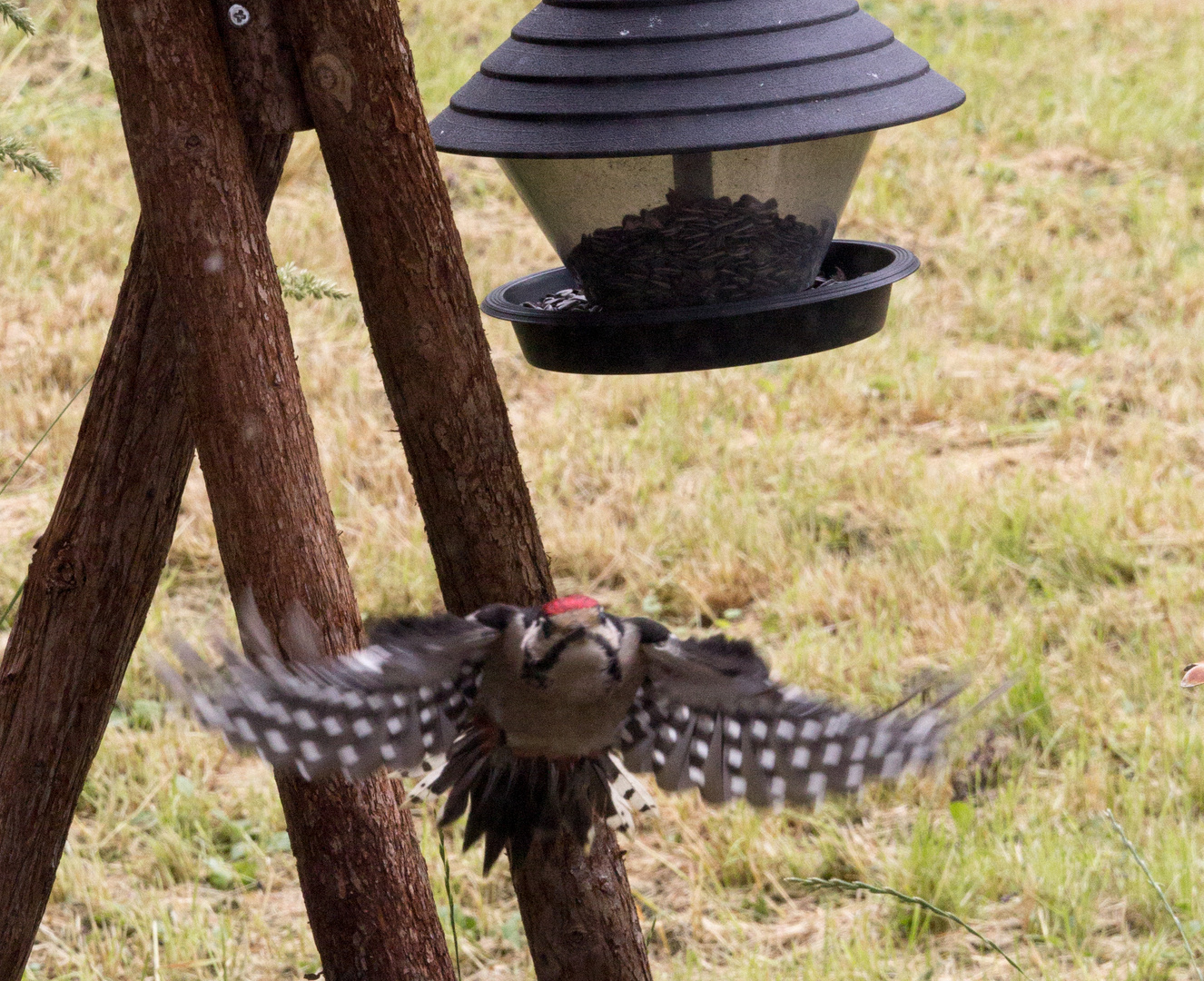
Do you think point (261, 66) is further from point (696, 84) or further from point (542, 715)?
point (542, 715)

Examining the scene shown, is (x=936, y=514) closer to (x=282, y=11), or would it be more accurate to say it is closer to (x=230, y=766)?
(x=230, y=766)

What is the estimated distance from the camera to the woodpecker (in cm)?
168

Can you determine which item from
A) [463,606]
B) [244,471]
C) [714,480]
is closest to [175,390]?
[244,471]

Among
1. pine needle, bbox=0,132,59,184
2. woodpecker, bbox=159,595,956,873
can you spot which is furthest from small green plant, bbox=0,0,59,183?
woodpecker, bbox=159,595,956,873

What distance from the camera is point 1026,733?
12.0 ft

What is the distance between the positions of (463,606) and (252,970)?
1.32m

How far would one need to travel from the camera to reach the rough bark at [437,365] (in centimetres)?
189

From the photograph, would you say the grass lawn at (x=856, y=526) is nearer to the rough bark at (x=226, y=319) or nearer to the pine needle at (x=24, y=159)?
the rough bark at (x=226, y=319)

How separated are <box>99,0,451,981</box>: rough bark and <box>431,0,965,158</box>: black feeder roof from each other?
1.12ft

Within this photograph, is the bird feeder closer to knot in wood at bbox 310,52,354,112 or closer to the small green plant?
knot in wood at bbox 310,52,354,112

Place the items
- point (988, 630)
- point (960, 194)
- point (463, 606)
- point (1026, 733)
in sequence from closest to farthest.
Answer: point (463, 606) → point (1026, 733) → point (988, 630) → point (960, 194)

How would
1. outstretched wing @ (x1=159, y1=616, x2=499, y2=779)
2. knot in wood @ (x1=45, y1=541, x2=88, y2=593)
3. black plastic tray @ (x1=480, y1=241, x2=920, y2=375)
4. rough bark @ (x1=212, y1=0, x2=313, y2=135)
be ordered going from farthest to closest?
1. knot in wood @ (x1=45, y1=541, x2=88, y2=593)
2. black plastic tray @ (x1=480, y1=241, x2=920, y2=375)
3. rough bark @ (x1=212, y1=0, x2=313, y2=135)
4. outstretched wing @ (x1=159, y1=616, x2=499, y2=779)

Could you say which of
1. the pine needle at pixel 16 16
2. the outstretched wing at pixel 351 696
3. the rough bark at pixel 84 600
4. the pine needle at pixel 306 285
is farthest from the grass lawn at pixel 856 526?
the pine needle at pixel 16 16

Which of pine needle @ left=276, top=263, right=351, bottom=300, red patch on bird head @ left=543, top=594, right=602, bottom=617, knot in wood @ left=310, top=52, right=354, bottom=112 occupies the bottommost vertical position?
red patch on bird head @ left=543, top=594, right=602, bottom=617
